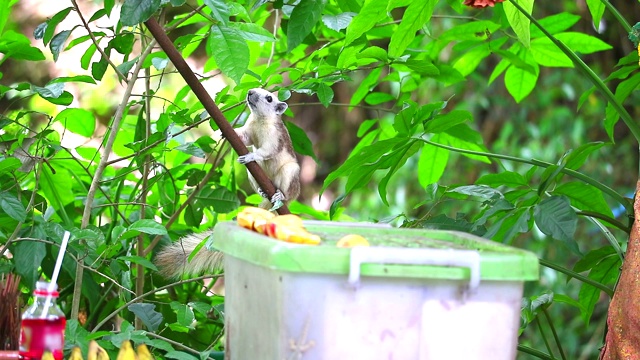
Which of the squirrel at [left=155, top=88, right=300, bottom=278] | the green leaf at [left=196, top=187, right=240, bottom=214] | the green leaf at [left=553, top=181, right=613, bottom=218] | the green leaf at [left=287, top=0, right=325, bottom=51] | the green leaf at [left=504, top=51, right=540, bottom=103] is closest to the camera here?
the green leaf at [left=287, top=0, right=325, bottom=51]

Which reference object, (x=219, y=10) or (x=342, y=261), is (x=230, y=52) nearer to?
(x=219, y=10)

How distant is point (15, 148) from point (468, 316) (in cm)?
110

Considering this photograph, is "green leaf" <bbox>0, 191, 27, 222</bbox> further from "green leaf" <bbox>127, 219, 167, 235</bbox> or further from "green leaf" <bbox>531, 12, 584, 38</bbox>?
"green leaf" <bbox>531, 12, 584, 38</bbox>

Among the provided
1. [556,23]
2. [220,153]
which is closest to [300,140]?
[220,153]

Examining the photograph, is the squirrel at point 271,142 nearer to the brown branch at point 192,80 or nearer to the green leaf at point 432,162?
the green leaf at point 432,162

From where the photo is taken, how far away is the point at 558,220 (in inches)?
51.9

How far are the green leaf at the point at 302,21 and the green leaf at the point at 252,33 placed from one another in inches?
4.0

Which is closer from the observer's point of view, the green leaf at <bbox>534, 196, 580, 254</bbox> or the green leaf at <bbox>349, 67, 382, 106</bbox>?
the green leaf at <bbox>534, 196, 580, 254</bbox>

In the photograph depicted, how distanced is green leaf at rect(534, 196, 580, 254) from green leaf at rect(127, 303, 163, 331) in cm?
65

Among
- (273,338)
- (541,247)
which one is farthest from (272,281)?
(541,247)

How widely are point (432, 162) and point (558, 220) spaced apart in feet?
2.54

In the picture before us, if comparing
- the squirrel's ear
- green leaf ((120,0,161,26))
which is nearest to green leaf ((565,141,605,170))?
green leaf ((120,0,161,26))

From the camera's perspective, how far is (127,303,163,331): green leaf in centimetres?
146

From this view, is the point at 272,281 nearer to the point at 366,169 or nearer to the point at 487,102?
the point at 366,169
